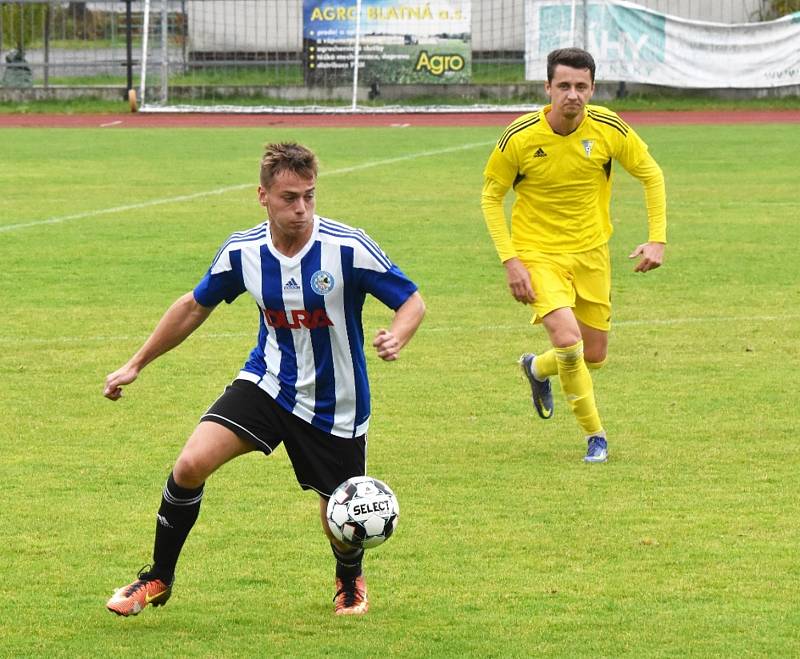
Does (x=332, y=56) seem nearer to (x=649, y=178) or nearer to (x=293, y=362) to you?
(x=649, y=178)

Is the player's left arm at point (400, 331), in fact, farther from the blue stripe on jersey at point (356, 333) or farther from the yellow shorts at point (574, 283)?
the yellow shorts at point (574, 283)

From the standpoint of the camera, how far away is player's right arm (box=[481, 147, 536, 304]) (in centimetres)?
843

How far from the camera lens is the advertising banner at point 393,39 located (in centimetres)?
Result: 3231

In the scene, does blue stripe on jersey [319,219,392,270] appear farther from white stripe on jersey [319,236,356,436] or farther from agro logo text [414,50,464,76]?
agro logo text [414,50,464,76]

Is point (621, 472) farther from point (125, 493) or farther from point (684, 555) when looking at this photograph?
point (125, 493)

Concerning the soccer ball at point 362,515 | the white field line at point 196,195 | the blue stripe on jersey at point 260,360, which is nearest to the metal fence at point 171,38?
the white field line at point 196,195

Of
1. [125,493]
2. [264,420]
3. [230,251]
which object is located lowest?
[125,493]

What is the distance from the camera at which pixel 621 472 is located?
812cm

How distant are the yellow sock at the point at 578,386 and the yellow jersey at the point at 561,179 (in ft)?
1.99

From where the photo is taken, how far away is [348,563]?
5973 mm

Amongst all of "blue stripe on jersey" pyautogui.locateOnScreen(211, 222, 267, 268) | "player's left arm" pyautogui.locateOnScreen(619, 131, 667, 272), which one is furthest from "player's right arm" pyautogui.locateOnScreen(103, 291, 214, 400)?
"player's left arm" pyautogui.locateOnScreen(619, 131, 667, 272)

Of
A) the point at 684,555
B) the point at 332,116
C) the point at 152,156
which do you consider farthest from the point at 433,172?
the point at 684,555

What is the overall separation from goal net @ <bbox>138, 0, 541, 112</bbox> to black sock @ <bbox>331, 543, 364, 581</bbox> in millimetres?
27137

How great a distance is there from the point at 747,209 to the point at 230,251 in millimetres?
13765
